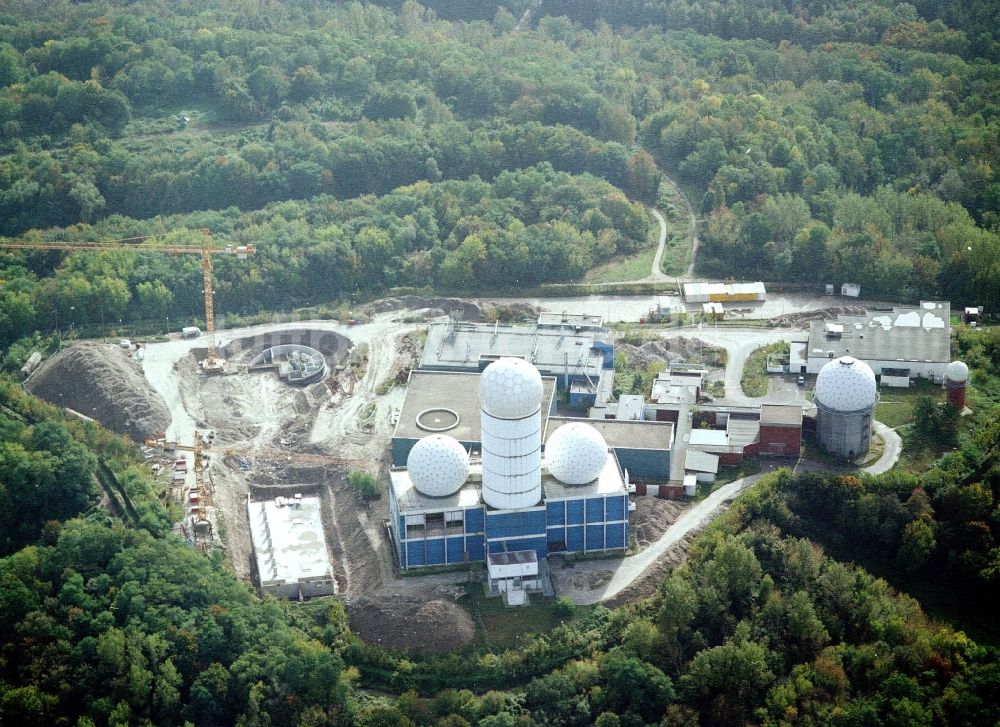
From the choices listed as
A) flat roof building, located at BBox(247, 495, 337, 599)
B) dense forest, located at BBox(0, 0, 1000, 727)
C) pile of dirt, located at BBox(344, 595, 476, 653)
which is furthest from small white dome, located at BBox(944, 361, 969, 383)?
flat roof building, located at BBox(247, 495, 337, 599)

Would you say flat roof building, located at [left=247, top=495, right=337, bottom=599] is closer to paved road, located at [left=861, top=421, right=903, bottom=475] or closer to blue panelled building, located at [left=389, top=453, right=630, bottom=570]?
blue panelled building, located at [left=389, top=453, right=630, bottom=570]

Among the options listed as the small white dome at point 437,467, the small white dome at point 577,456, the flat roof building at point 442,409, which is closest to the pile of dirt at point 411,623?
the small white dome at point 437,467

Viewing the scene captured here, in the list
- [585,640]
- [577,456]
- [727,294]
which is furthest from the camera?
[727,294]

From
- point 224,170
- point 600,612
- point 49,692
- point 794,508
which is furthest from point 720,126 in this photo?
point 49,692

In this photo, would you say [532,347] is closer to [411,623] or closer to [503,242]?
[503,242]

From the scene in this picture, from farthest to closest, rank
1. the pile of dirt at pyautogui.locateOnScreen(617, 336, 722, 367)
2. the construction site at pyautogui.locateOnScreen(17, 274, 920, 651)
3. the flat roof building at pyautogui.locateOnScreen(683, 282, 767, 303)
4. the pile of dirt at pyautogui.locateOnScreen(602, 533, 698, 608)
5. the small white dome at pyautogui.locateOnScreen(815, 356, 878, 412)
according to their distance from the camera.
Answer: the flat roof building at pyautogui.locateOnScreen(683, 282, 767, 303) → the pile of dirt at pyautogui.locateOnScreen(617, 336, 722, 367) → the small white dome at pyautogui.locateOnScreen(815, 356, 878, 412) → the construction site at pyautogui.locateOnScreen(17, 274, 920, 651) → the pile of dirt at pyautogui.locateOnScreen(602, 533, 698, 608)

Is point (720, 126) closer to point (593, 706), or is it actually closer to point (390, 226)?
point (390, 226)

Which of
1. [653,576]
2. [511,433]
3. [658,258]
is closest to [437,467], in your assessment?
[511,433]
